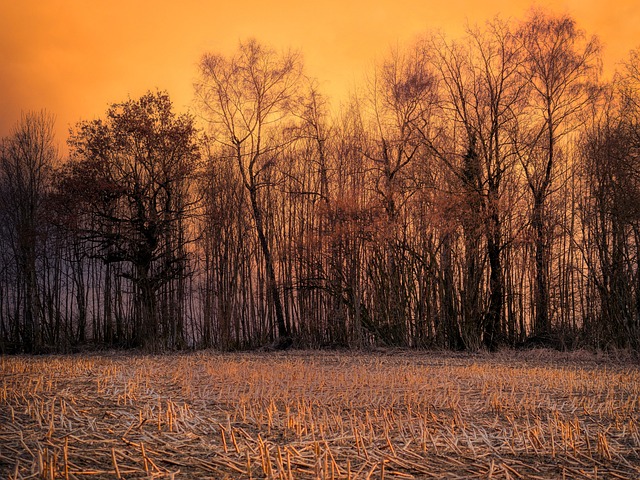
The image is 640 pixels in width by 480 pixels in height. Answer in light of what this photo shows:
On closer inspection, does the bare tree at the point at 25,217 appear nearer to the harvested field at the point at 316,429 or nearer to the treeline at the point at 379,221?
the treeline at the point at 379,221

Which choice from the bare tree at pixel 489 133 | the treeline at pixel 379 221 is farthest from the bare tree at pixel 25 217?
the bare tree at pixel 489 133

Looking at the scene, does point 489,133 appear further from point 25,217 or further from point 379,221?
point 25,217

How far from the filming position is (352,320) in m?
18.8

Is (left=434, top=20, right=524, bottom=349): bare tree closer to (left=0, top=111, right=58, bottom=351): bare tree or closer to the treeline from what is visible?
the treeline

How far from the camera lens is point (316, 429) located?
4.88 meters

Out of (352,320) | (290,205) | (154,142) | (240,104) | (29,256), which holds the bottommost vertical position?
(352,320)

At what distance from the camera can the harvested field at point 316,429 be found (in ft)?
12.3

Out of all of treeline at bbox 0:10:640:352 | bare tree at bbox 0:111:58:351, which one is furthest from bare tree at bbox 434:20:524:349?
bare tree at bbox 0:111:58:351

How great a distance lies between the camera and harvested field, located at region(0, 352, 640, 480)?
12.3 ft

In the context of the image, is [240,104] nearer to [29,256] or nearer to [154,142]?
[154,142]

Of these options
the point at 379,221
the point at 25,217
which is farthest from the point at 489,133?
the point at 25,217

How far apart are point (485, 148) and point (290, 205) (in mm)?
6938

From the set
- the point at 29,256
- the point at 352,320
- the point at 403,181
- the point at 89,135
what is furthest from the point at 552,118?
the point at 29,256

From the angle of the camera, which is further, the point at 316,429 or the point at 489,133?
the point at 489,133
